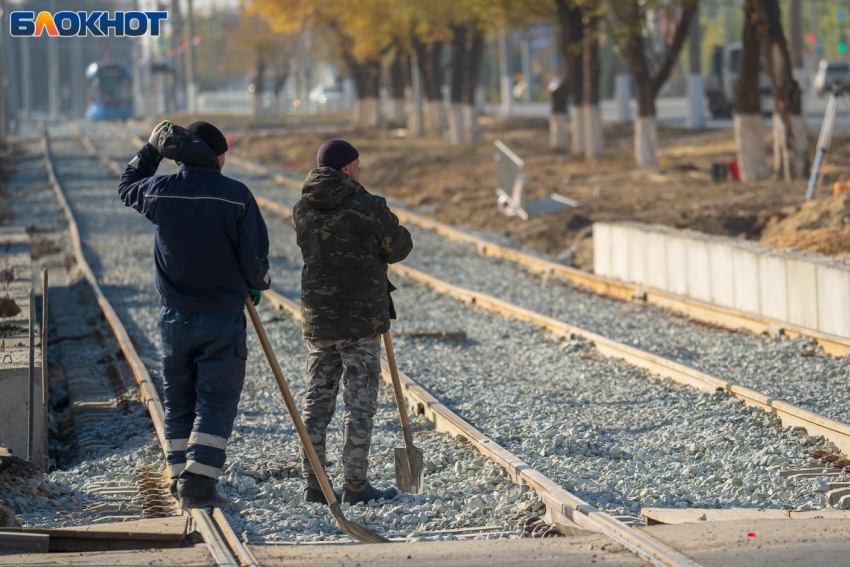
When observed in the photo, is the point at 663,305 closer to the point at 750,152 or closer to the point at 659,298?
the point at 659,298

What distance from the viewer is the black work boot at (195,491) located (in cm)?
611

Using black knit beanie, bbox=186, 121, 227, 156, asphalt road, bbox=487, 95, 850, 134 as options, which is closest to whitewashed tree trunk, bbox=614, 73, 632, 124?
asphalt road, bbox=487, 95, 850, 134

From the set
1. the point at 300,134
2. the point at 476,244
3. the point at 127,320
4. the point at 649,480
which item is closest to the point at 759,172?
the point at 476,244

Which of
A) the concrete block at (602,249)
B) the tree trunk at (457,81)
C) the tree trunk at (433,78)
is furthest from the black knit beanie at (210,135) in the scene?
the tree trunk at (433,78)

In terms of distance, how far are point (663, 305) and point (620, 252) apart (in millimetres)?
2132

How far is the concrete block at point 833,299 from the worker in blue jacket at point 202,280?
6.36 metres

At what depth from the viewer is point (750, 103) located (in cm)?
2156

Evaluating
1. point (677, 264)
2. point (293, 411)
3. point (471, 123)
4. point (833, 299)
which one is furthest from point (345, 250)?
point (471, 123)

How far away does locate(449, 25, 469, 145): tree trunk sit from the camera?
36.4m

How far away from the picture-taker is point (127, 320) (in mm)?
13398

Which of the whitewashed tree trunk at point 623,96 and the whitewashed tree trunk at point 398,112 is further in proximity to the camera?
the whitewashed tree trunk at point 398,112

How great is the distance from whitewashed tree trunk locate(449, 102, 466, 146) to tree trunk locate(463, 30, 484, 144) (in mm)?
119

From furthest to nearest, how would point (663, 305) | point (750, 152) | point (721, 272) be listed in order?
point (750, 152) → point (663, 305) → point (721, 272)

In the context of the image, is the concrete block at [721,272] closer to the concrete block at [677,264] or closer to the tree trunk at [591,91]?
the concrete block at [677,264]
